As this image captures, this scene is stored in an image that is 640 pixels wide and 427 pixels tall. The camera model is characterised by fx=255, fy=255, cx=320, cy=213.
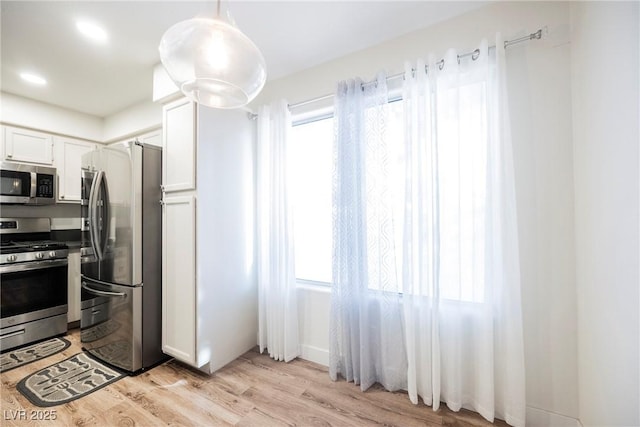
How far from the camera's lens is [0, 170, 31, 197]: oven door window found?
8.64 feet

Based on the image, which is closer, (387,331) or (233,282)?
(387,331)

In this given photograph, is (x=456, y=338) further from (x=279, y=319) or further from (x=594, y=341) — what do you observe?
(x=279, y=319)

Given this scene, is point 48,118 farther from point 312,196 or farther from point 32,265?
point 312,196

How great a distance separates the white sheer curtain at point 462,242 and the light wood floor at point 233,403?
0.83 feet

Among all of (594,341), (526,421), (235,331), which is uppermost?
(594,341)

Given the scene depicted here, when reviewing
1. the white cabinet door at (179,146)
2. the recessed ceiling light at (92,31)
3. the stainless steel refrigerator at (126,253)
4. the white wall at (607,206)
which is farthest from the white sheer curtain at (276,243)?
the white wall at (607,206)

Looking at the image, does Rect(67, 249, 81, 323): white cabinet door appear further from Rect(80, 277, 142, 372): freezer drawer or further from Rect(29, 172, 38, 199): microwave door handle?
→ Rect(80, 277, 142, 372): freezer drawer

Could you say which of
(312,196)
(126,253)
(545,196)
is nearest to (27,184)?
(126,253)

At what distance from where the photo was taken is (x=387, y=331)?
75.6 inches

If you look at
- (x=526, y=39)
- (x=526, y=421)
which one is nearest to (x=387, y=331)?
(x=526, y=421)

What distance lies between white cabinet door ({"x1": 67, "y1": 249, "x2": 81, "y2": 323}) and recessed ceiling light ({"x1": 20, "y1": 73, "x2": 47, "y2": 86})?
1819 mm

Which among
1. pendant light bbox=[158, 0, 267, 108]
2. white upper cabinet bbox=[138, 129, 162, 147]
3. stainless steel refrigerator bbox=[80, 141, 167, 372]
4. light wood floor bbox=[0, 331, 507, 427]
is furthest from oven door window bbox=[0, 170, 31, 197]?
pendant light bbox=[158, 0, 267, 108]

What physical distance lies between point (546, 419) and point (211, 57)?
2.62 meters

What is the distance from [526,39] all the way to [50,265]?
4.61 m
